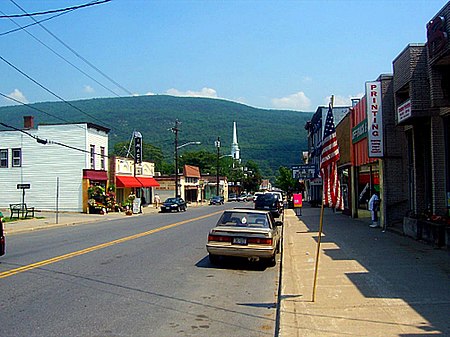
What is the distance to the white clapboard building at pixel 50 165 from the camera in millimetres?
44500

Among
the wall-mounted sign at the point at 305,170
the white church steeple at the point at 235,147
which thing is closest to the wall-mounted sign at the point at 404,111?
the wall-mounted sign at the point at 305,170

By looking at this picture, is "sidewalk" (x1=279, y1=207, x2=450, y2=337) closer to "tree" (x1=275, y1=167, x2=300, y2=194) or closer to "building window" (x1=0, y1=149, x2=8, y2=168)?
"building window" (x1=0, y1=149, x2=8, y2=168)

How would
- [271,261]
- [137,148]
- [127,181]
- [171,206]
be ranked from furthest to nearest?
[137,148] → [127,181] → [171,206] → [271,261]

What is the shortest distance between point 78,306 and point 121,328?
5.15 ft

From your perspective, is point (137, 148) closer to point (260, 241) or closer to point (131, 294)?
point (260, 241)

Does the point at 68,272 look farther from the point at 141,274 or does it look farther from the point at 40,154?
the point at 40,154

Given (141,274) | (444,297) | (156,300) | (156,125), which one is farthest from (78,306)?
(156,125)

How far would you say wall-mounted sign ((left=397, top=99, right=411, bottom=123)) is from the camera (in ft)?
56.4

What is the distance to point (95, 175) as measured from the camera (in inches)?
1805

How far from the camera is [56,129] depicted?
147 ft

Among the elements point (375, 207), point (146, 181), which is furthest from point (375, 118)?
point (146, 181)

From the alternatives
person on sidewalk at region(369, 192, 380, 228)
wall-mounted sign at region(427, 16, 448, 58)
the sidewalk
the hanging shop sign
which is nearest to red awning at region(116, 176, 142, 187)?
the hanging shop sign

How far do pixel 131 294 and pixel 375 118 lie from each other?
1496cm

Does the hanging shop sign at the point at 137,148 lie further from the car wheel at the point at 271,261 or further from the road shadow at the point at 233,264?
the car wheel at the point at 271,261
